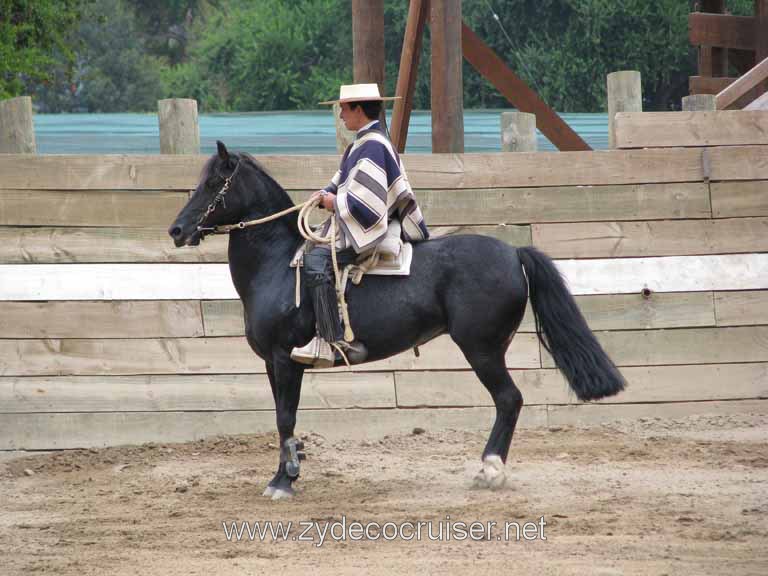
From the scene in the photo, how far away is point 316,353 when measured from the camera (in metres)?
6.20

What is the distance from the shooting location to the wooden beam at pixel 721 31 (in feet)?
40.3

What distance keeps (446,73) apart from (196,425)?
3.08 metres

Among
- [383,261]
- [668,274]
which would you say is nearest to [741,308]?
[668,274]

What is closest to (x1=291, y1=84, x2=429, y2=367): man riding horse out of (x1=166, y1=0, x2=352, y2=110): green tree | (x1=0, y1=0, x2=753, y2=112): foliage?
(x1=0, y1=0, x2=753, y2=112): foliage

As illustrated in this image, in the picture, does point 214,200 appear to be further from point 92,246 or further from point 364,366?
point 364,366

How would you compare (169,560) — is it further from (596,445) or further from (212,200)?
(596,445)

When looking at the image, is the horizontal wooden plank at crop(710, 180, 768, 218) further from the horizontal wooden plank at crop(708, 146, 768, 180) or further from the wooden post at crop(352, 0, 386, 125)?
the wooden post at crop(352, 0, 386, 125)

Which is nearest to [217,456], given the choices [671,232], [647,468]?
[647,468]

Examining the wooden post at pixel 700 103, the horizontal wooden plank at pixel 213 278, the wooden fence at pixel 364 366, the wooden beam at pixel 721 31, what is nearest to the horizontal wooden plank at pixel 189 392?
the wooden fence at pixel 364 366

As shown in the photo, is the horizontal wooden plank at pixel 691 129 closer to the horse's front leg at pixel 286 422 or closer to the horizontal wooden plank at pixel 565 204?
the horizontal wooden plank at pixel 565 204

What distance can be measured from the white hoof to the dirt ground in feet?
0.17

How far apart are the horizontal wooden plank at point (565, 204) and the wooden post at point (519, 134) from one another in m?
0.36

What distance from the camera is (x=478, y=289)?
6281 mm

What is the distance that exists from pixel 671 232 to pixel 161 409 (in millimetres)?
3674
